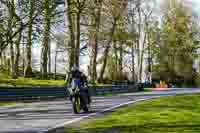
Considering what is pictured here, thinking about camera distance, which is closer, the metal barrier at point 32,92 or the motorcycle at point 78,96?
the motorcycle at point 78,96

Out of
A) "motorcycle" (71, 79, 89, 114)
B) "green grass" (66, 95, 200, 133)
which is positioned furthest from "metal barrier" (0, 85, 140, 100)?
"green grass" (66, 95, 200, 133)

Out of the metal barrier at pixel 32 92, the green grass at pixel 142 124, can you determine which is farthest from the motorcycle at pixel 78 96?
the metal barrier at pixel 32 92

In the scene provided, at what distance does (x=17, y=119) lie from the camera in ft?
58.6

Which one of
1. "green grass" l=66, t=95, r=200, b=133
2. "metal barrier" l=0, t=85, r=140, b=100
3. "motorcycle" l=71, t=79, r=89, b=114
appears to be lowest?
"metal barrier" l=0, t=85, r=140, b=100

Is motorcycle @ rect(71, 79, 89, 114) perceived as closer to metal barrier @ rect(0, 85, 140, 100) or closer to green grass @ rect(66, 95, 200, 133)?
green grass @ rect(66, 95, 200, 133)

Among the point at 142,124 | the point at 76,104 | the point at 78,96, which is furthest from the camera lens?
the point at 78,96

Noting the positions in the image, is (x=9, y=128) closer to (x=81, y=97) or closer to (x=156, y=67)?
(x=81, y=97)

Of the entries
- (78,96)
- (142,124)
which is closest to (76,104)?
(78,96)

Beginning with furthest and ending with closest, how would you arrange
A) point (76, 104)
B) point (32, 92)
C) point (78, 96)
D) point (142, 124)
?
point (32, 92) → point (78, 96) → point (76, 104) → point (142, 124)

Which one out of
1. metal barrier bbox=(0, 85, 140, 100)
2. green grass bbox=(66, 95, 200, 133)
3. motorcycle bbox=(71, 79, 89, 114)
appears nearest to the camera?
green grass bbox=(66, 95, 200, 133)

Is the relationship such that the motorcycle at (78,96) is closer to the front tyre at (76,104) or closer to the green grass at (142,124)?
the front tyre at (76,104)

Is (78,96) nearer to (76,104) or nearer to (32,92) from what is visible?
(76,104)

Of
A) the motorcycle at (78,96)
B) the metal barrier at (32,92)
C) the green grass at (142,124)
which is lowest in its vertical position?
the metal barrier at (32,92)

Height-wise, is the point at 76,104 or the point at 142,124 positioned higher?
the point at 76,104
